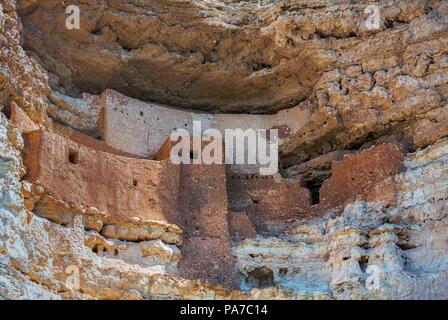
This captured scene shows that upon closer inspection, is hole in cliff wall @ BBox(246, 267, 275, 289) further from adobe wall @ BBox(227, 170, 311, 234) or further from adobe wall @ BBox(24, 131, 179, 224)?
adobe wall @ BBox(24, 131, 179, 224)

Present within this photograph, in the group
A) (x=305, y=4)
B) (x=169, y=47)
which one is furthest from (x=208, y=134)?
(x=305, y=4)

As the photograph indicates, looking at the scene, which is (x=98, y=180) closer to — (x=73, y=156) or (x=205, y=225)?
(x=73, y=156)

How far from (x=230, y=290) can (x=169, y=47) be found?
7.34 m

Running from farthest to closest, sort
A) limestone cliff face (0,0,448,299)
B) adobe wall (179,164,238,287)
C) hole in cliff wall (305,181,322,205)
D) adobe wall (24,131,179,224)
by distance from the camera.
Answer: hole in cliff wall (305,181,322,205), adobe wall (179,164,238,287), adobe wall (24,131,179,224), limestone cliff face (0,0,448,299)

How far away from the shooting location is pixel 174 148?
21.6m

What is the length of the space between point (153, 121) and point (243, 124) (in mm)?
2441

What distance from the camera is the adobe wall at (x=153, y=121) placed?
75.0 feet

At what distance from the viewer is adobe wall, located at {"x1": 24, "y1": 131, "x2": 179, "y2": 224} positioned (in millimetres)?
18375

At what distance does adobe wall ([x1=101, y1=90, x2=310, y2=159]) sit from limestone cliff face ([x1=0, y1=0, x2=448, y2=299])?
0.19 feet

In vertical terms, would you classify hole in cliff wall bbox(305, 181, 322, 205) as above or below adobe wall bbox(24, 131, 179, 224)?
above

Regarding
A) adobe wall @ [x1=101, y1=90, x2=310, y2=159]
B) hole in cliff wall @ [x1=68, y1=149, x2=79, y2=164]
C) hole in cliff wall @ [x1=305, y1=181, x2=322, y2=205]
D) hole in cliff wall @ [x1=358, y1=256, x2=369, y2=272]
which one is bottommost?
hole in cliff wall @ [x1=358, y1=256, x2=369, y2=272]

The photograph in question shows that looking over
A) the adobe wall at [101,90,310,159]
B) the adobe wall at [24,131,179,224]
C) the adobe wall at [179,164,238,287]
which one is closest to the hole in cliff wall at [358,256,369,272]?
the adobe wall at [179,164,238,287]

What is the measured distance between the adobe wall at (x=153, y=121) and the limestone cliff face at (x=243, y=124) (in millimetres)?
58

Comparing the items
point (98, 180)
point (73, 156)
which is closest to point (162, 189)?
point (98, 180)
